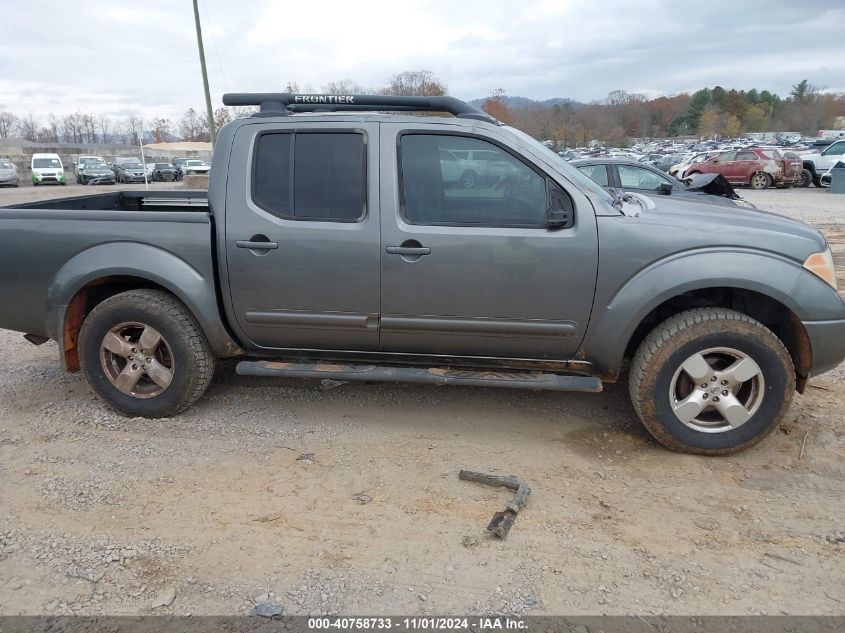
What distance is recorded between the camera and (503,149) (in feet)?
12.0

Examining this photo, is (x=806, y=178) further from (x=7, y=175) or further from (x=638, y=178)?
(x=7, y=175)

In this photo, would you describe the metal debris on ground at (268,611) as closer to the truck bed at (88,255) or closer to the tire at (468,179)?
the truck bed at (88,255)

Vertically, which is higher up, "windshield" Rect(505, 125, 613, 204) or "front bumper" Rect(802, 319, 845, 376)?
"windshield" Rect(505, 125, 613, 204)

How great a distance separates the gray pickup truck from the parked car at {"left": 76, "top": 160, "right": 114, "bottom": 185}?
32707 mm

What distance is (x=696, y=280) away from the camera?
344cm

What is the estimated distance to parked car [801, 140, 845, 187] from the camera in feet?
76.3

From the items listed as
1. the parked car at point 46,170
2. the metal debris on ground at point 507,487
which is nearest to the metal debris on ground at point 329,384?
the metal debris on ground at point 507,487

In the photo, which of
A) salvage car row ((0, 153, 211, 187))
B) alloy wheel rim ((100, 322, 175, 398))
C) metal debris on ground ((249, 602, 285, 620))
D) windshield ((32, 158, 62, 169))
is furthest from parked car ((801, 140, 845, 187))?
windshield ((32, 158, 62, 169))

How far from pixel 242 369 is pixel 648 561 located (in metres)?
2.59

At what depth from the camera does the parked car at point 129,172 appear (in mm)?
33938

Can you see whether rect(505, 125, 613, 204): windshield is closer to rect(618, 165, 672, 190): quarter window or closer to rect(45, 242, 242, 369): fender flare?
rect(45, 242, 242, 369): fender flare

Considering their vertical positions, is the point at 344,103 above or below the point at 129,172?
above

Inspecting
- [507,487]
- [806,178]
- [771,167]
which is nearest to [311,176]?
[507,487]

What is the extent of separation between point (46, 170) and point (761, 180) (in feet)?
108
